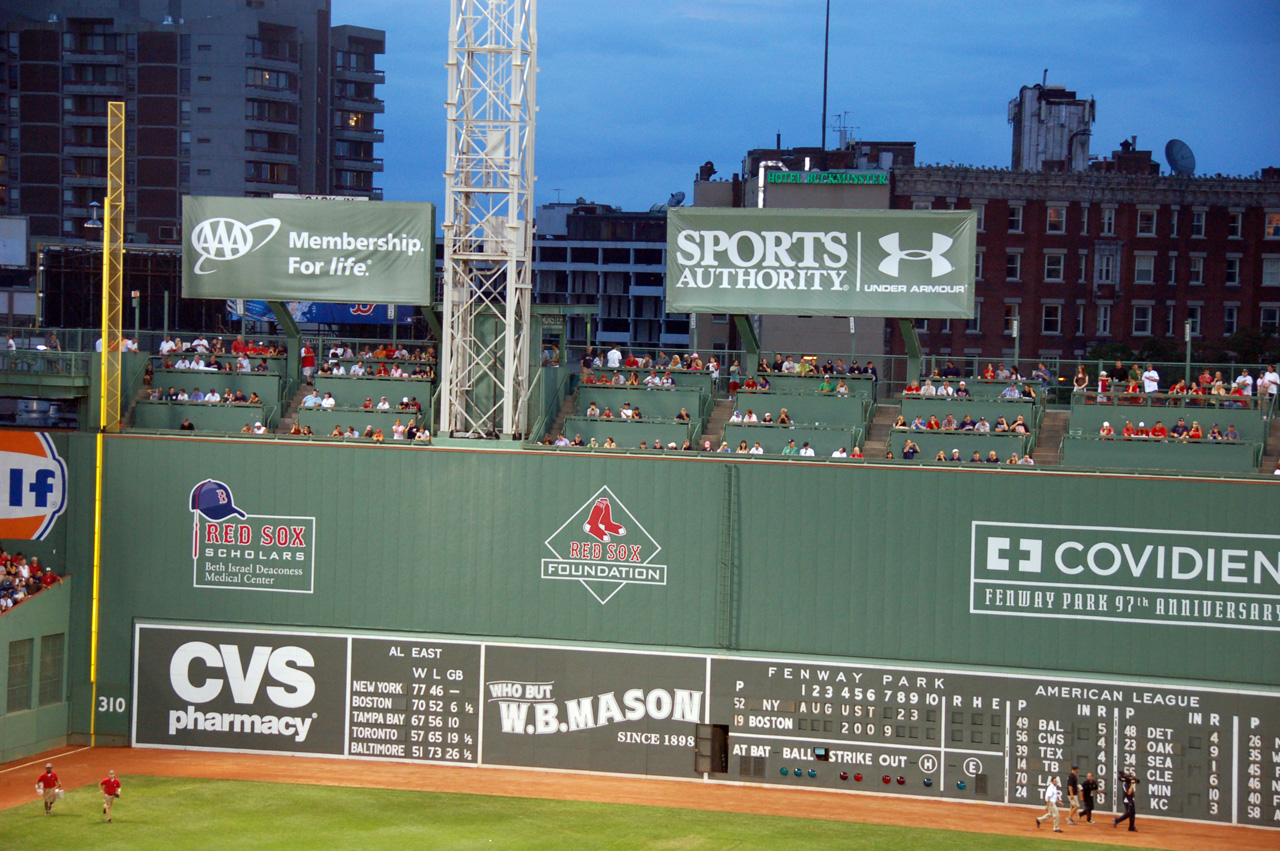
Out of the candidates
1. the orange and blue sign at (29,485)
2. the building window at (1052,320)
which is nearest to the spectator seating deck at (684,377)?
the orange and blue sign at (29,485)

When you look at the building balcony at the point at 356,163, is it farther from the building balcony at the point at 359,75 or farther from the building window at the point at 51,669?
the building window at the point at 51,669

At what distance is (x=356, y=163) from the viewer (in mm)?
112125

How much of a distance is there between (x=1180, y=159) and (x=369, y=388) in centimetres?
5777

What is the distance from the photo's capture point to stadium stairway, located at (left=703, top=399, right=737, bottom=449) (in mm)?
36125

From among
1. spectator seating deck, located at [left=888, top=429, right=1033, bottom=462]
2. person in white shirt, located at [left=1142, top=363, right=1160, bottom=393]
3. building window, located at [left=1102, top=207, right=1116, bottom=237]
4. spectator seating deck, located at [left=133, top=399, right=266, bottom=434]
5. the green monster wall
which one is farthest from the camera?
building window, located at [left=1102, top=207, right=1116, bottom=237]

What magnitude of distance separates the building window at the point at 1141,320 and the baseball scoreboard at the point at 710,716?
53.4 metres

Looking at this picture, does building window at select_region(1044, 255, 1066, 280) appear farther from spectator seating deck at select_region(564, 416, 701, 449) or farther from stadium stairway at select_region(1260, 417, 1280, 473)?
spectator seating deck at select_region(564, 416, 701, 449)

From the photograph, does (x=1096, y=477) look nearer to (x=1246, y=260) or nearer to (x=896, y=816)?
(x=896, y=816)

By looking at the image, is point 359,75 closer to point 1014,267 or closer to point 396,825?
point 1014,267

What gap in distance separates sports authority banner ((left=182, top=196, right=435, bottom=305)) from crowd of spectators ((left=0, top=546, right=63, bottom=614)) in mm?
8598

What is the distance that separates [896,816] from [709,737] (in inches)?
192

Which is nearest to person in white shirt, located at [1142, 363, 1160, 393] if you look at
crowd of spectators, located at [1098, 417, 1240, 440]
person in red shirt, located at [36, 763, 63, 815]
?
crowd of spectators, located at [1098, 417, 1240, 440]

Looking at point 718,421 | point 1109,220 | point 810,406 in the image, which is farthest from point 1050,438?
point 1109,220

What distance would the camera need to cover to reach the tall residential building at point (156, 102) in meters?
99.9
